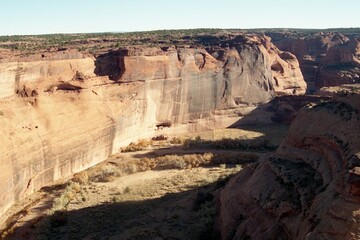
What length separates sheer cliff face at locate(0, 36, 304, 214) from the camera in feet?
89.8

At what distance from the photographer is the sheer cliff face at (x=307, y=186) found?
497 inches

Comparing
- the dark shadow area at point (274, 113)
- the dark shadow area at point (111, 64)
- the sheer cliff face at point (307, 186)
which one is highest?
the dark shadow area at point (111, 64)

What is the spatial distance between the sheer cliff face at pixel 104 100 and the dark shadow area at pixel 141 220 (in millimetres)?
4502

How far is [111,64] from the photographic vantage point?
37281 mm

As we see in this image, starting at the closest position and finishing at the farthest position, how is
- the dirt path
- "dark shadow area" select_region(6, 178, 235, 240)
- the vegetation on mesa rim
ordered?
"dark shadow area" select_region(6, 178, 235, 240) → the dirt path → the vegetation on mesa rim

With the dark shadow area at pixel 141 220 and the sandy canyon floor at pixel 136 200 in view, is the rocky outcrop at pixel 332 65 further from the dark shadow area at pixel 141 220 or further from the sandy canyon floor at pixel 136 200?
the dark shadow area at pixel 141 220

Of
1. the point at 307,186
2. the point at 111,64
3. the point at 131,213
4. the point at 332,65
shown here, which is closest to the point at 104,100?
the point at 111,64

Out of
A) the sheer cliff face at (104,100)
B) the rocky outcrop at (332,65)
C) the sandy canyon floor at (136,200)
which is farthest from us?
the rocky outcrop at (332,65)

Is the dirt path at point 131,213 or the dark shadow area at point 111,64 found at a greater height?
the dark shadow area at point 111,64

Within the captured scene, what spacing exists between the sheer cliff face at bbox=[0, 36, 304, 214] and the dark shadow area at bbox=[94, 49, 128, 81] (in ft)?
0.29


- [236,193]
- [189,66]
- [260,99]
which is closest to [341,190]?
[236,193]

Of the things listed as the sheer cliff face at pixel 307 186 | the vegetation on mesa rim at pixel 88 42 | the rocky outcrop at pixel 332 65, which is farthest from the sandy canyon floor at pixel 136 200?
the rocky outcrop at pixel 332 65

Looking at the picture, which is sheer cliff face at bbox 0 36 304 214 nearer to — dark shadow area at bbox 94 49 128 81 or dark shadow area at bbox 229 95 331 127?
dark shadow area at bbox 94 49 128 81

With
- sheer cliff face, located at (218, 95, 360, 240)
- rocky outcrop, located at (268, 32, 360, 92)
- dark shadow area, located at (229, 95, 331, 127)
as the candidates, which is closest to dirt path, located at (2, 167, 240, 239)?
sheer cliff face, located at (218, 95, 360, 240)
